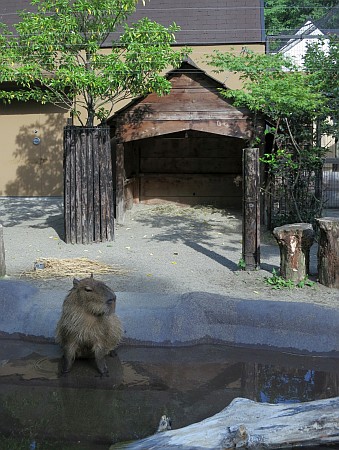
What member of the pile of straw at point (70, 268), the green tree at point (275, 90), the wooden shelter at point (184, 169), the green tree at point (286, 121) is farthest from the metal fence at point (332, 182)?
the pile of straw at point (70, 268)

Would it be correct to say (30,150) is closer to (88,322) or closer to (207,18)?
(207,18)

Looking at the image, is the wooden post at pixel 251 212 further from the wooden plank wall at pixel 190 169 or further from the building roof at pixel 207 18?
the building roof at pixel 207 18

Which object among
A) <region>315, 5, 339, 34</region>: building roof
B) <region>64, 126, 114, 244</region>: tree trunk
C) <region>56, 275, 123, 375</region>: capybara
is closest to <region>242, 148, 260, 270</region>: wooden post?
<region>64, 126, 114, 244</region>: tree trunk

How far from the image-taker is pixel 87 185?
11648mm

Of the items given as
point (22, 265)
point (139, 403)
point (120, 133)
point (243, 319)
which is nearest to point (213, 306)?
point (243, 319)

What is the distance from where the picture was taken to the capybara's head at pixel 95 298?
21.1ft

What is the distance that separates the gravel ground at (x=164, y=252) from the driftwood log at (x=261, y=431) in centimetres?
307

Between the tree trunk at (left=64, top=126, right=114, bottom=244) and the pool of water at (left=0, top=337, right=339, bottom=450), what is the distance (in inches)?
171

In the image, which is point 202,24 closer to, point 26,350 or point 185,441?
point 26,350

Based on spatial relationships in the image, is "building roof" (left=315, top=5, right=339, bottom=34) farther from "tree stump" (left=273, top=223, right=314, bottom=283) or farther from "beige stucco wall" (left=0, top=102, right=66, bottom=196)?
"tree stump" (left=273, top=223, right=314, bottom=283)

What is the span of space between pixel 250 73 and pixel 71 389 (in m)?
7.34

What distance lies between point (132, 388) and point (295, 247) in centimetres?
336

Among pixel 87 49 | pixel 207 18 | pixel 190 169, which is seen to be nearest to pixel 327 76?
pixel 87 49

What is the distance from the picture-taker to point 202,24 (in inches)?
675
